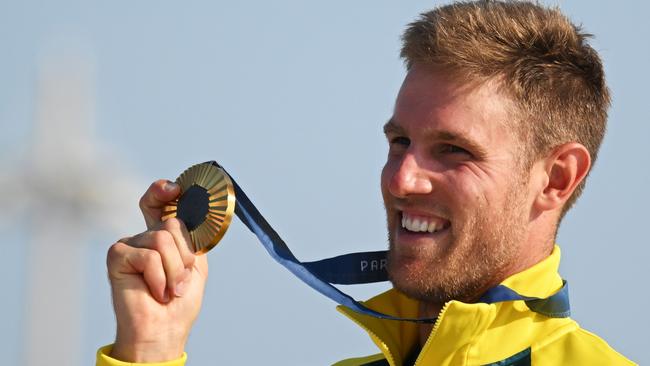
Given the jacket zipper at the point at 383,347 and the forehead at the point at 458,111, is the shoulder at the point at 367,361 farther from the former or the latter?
the forehead at the point at 458,111

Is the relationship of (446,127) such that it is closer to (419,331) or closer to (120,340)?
Result: (419,331)

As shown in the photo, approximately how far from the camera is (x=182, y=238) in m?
7.98

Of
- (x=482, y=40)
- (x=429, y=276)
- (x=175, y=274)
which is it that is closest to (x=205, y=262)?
(x=175, y=274)

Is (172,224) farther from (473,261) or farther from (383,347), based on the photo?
(473,261)

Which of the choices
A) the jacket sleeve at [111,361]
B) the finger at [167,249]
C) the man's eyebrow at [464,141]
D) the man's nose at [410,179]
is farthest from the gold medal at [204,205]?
the man's eyebrow at [464,141]

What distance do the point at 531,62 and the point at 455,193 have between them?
2.66ft

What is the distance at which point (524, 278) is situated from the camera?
860cm

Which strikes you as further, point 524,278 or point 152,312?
point 524,278

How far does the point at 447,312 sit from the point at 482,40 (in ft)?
4.60

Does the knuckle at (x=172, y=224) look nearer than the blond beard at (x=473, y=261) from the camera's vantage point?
Yes

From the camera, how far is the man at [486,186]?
27.9 feet

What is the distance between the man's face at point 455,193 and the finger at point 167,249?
4.04 ft

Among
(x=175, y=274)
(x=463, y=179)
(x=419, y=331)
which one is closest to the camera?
(x=175, y=274)

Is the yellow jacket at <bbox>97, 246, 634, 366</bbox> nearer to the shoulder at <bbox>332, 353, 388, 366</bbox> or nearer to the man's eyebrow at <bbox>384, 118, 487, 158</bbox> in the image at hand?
the man's eyebrow at <bbox>384, 118, 487, 158</bbox>
